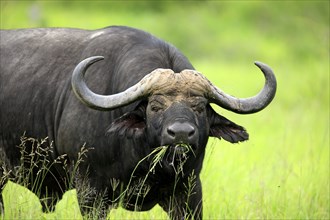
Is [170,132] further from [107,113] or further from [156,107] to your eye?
[107,113]

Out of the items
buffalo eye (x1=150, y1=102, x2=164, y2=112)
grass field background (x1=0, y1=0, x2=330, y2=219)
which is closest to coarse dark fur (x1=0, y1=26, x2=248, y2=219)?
buffalo eye (x1=150, y1=102, x2=164, y2=112)

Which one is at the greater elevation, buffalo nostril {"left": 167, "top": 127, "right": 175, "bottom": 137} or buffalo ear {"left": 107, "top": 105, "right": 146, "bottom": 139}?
buffalo nostril {"left": 167, "top": 127, "right": 175, "bottom": 137}

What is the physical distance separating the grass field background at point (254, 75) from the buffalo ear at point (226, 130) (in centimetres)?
36

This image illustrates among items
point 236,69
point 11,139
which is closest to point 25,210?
point 11,139

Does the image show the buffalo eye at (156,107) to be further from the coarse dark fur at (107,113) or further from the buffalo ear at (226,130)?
the buffalo ear at (226,130)

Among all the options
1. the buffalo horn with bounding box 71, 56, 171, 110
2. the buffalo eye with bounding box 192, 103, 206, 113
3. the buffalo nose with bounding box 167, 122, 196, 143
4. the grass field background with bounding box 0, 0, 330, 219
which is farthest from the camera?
the grass field background with bounding box 0, 0, 330, 219

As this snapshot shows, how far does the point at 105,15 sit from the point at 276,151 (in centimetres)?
1628

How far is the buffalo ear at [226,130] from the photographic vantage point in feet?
19.2

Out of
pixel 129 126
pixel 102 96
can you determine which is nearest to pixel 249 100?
pixel 129 126

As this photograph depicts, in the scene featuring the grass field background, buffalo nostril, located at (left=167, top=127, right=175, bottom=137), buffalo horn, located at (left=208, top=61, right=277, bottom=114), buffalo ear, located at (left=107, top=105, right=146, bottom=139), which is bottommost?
the grass field background

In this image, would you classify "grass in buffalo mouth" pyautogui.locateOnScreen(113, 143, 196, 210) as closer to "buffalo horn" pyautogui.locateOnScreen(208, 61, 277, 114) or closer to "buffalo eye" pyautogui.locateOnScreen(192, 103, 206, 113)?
"buffalo eye" pyautogui.locateOnScreen(192, 103, 206, 113)

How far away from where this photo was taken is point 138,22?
24.1 meters

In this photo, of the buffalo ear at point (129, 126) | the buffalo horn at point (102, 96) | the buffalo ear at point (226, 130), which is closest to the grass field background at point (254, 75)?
the buffalo ear at point (226, 130)

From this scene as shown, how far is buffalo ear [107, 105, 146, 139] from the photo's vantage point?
567 cm
